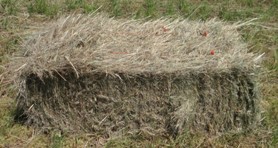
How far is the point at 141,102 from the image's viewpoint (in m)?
4.15

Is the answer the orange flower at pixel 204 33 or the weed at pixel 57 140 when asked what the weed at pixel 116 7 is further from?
the weed at pixel 57 140

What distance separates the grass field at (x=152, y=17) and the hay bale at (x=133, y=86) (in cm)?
10

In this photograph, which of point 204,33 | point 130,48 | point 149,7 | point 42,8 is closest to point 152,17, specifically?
point 149,7

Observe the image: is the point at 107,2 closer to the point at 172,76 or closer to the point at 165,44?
the point at 165,44

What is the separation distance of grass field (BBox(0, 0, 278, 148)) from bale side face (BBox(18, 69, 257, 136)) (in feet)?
0.32

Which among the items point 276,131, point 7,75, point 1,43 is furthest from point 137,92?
point 1,43

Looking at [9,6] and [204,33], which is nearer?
[204,33]

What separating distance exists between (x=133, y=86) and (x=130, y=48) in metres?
0.44

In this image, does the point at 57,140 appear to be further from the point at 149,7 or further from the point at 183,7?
the point at 183,7

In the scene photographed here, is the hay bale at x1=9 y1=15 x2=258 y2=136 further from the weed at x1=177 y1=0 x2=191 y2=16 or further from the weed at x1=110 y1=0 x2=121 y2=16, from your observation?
the weed at x1=177 y1=0 x2=191 y2=16

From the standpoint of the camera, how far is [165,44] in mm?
4512

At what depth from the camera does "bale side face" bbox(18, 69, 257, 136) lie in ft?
13.4

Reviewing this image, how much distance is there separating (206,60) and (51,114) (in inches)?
51.4


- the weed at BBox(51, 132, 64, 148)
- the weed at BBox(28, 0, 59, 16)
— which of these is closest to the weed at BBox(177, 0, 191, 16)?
the weed at BBox(28, 0, 59, 16)
